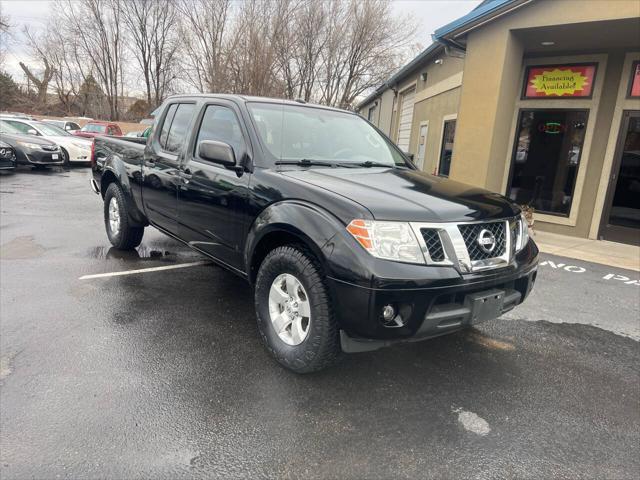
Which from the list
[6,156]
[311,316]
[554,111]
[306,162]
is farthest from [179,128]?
[6,156]

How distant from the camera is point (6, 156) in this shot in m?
13.6

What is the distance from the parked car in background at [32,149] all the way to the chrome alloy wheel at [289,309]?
48.0ft

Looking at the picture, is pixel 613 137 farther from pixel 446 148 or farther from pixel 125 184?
pixel 125 184

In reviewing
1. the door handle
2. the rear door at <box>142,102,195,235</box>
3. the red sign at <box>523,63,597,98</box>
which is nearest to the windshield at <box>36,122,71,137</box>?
the rear door at <box>142,102,195,235</box>

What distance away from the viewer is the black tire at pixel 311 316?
9.27 feet

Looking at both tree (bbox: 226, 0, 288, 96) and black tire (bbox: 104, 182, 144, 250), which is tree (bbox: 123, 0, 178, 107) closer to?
tree (bbox: 226, 0, 288, 96)

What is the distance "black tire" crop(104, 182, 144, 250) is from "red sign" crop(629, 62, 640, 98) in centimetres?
885

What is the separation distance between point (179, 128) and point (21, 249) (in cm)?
307

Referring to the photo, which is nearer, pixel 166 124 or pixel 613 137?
pixel 166 124

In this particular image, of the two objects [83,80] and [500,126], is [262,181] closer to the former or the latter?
[500,126]

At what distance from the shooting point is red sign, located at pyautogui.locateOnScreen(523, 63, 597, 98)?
880cm

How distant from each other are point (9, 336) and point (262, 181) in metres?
2.30

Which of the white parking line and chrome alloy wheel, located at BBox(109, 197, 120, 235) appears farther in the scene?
chrome alloy wheel, located at BBox(109, 197, 120, 235)

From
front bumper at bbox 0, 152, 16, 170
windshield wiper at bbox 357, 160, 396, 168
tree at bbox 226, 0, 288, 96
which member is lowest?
front bumper at bbox 0, 152, 16, 170
